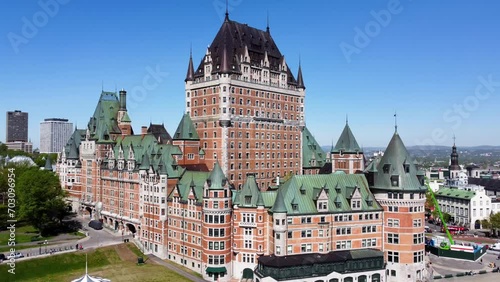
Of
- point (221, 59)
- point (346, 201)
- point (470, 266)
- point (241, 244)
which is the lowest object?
point (470, 266)

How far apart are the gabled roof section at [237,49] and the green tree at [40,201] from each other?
48.1 m

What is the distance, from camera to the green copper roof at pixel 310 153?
145 m

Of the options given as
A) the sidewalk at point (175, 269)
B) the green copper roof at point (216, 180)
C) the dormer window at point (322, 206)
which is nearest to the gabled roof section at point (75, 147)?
the sidewalk at point (175, 269)

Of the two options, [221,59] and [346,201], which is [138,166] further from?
[346,201]

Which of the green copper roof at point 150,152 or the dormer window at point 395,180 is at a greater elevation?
the green copper roof at point 150,152

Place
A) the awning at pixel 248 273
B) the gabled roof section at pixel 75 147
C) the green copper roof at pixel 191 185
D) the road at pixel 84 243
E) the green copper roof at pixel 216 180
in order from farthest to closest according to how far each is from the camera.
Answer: the gabled roof section at pixel 75 147
the road at pixel 84 243
the green copper roof at pixel 191 185
the green copper roof at pixel 216 180
the awning at pixel 248 273

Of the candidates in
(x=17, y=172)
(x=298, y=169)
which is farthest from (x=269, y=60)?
(x=17, y=172)

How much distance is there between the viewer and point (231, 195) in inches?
3548

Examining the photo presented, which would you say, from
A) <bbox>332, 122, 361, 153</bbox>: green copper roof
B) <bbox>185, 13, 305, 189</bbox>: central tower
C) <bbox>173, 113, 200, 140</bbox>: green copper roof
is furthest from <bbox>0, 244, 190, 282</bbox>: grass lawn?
<bbox>332, 122, 361, 153</bbox>: green copper roof

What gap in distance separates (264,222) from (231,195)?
29.1ft

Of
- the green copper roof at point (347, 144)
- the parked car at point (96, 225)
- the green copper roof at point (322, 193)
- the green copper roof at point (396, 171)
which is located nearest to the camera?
the green copper roof at point (322, 193)

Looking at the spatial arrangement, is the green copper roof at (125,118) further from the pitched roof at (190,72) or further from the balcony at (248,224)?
the balcony at (248,224)

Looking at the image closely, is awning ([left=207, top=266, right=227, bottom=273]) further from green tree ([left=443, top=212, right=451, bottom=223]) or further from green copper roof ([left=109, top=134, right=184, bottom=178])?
green tree ([left=443, top=212, right=451, bottom=223])

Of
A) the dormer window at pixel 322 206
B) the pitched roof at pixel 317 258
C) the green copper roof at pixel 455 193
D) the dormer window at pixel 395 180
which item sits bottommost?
the pitched roof at pixel 317 258
